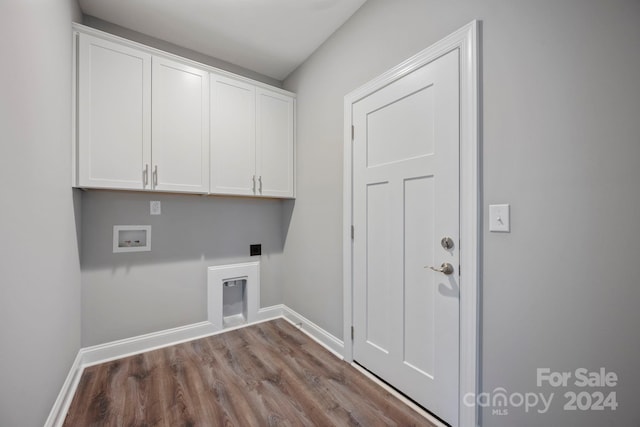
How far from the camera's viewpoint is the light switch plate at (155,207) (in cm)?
234

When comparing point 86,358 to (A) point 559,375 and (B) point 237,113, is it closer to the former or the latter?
(B) point 237,113

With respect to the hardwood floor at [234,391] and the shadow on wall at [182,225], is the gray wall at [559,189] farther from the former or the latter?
the shadow on wall at [182,225]

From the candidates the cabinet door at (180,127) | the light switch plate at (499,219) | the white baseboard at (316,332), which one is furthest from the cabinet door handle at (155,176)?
the light switch plate at (499,219)

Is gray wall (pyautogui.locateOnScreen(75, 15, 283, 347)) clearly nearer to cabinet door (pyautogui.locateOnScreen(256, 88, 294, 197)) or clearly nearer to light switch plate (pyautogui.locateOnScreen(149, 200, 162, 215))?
light switch plate (pyautogui.locateOnScreen(149, 200, 162, 215))

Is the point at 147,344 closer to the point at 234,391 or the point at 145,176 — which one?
the point at 234,391

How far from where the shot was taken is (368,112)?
192 cm

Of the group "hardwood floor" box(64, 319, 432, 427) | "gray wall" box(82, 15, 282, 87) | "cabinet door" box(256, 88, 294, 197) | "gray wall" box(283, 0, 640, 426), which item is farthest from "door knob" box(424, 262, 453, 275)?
"gray wall" box(82, 15, 282, 87)

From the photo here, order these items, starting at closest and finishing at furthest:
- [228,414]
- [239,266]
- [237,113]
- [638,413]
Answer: [638,413]
[228,414]
[237,113]
[239,266]

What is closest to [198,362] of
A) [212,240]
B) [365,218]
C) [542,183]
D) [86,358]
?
[86,358]

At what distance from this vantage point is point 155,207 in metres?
2.36

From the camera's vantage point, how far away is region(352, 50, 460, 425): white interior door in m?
1.41

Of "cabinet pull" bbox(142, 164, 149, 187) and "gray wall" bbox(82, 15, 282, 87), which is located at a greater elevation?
"gray wall" bbox(82, 15, 282, 87)

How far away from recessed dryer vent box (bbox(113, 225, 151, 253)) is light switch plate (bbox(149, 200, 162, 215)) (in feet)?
0.45

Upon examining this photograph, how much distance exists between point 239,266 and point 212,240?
0.39 metres
